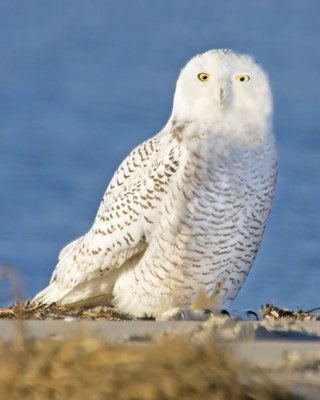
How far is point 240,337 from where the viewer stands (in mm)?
4805

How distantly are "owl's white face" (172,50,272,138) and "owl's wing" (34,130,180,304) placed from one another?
9.0 inches

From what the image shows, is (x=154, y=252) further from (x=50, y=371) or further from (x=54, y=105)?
(x=54, y=105)

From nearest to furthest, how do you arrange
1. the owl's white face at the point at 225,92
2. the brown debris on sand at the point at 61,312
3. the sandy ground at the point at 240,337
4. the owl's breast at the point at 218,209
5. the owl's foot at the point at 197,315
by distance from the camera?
the sandy ground at the point at 240,337, the owl's foot at the point at 197,315, the brown debris on sand at the point at 61,312, the owl's breast at the point at 218,209, the owl's white face at the point at 225,92

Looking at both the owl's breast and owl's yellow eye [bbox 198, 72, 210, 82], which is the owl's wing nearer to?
the owl's breast

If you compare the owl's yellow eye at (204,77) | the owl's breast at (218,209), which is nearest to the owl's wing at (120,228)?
the owl's breast at (218,209)

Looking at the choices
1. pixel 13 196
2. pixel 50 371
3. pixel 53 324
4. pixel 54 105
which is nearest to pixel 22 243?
pixel 13 196

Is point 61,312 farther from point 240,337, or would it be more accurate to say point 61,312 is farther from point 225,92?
point 240,337

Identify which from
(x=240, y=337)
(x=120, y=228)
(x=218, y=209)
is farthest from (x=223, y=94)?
(x=240, y=337)

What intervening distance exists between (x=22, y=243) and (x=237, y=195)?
7.99 m

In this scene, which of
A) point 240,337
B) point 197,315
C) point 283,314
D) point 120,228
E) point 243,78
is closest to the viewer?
point 240,337

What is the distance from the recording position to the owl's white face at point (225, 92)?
7.16 meters

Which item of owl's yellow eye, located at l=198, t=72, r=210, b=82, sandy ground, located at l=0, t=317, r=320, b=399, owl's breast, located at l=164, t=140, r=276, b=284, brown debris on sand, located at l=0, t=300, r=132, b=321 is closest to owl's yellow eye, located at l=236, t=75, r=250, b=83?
owl's yellow eye, located at l=198, t=72, r=210, b=82

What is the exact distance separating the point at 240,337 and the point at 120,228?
7.77ft

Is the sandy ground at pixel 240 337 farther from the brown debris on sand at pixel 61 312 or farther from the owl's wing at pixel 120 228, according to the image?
the owl's wing at pixel 120 228
